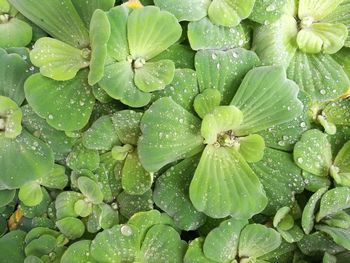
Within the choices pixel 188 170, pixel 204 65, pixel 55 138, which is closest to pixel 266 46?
pixel 204 65

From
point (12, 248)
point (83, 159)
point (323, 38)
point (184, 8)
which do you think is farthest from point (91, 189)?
point (323, 38)

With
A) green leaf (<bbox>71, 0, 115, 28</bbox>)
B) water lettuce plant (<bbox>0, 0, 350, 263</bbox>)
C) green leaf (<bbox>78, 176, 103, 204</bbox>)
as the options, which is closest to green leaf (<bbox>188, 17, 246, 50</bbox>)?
water lettuce plant (<bbox>0, 0, 350, 263</bbox>)

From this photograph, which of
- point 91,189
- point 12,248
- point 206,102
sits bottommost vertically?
point 12,248

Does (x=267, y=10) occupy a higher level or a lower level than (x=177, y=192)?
higher

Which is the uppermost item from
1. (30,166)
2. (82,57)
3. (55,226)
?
(82,57)

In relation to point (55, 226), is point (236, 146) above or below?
above

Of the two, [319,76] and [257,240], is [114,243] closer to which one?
[257,240]

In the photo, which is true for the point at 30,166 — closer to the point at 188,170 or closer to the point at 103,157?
the point at 103,157
